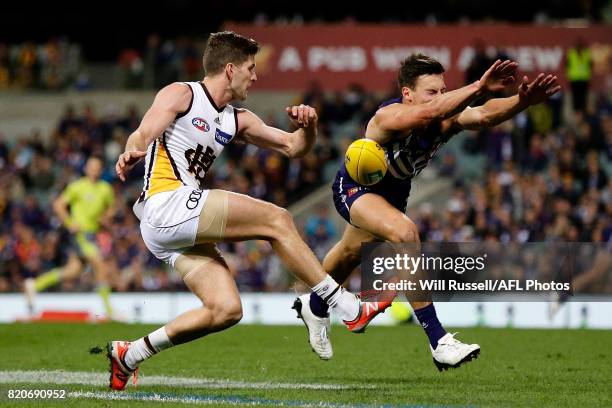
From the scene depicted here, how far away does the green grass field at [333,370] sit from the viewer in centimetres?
803

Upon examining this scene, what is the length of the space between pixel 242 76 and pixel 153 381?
2603mm

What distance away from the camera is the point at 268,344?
43.7 feet

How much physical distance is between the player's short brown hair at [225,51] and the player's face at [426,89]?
61.5 inches

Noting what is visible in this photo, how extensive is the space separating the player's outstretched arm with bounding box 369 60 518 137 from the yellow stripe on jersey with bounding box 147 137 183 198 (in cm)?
187

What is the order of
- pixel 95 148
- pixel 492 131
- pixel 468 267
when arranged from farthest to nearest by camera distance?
1. pixel 95 148
2. pixel 492 131
3. pixel 468 267

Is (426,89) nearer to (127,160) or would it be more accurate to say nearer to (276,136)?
(276,136)

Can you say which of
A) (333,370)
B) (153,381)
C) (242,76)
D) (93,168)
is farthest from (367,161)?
(93,168)

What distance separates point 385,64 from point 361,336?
14561 mm

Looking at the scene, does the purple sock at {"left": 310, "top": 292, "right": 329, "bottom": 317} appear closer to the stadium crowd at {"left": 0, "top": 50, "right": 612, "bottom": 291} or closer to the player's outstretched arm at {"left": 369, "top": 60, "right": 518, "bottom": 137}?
the player's outstretched arm at {"left": 369, "top": 60, "right": 518, "bottom": 137}

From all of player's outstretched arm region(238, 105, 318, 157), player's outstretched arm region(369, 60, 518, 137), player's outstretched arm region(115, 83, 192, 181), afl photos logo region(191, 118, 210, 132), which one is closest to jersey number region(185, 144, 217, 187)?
afl photos logo region(191, 118, 210, 132)

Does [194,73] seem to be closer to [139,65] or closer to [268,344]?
[139,65]

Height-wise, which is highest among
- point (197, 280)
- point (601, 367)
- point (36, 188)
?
point (197, 280)

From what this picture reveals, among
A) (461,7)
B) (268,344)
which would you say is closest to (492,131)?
(461,7)

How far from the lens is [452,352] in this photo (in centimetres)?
850
